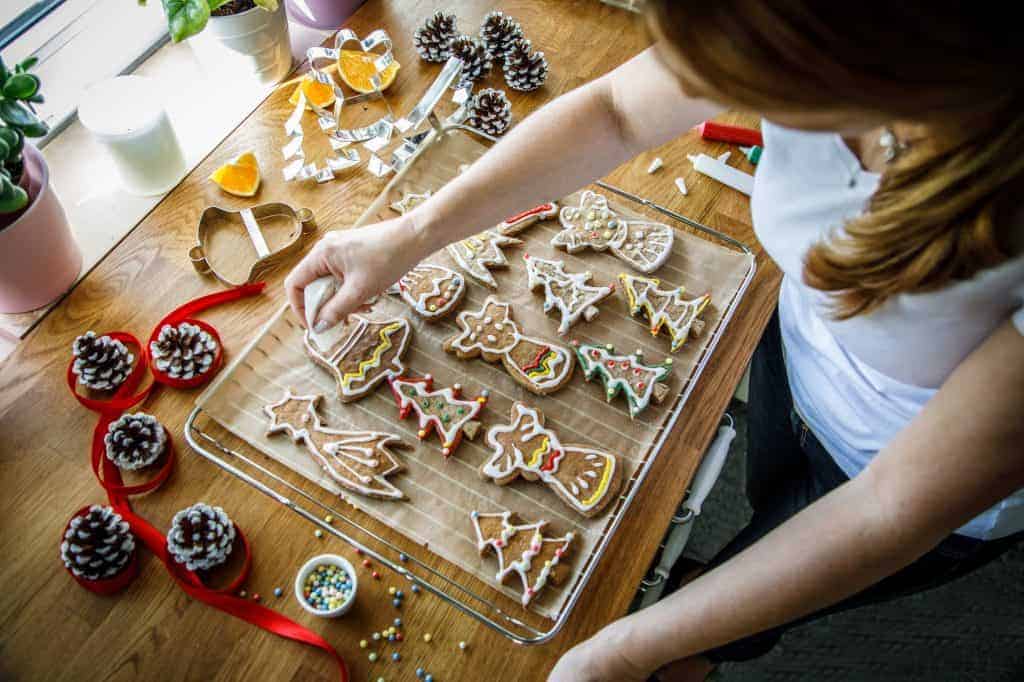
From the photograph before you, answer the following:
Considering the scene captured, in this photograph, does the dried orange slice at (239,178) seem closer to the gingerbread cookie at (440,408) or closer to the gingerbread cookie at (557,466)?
the gingerbread cookie at (440,408)

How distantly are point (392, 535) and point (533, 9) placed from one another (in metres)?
1.23

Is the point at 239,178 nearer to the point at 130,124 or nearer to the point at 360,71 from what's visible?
the point at 130,124

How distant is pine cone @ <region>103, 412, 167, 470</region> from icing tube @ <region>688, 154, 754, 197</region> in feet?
3.53

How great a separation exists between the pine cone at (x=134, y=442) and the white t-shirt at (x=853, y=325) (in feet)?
3.09

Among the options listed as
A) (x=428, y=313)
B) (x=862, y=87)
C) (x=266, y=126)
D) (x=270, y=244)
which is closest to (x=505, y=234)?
(x=428, y=313)

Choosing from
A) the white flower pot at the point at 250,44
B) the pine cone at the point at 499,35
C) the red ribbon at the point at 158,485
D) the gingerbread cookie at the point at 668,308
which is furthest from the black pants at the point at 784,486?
the white flower pot at the point at 250,44

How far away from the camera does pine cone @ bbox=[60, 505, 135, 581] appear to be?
1.01 meters

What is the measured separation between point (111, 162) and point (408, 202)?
2.03 ft

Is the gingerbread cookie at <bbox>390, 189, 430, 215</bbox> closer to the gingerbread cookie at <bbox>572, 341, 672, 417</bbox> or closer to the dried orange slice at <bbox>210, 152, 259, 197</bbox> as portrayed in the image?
the dried orange slice at <bbox>210, 152, 259, 197</bbox>

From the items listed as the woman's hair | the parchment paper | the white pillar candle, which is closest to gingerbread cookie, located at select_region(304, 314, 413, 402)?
the parchment paper

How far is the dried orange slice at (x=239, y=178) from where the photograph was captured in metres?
1.38

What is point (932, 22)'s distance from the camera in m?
0.45

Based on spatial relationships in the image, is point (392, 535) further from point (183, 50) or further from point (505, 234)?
point (183, 50)

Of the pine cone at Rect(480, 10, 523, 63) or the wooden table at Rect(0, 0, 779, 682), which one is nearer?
the wooden table at Rect(0, 0, 779, 682)
